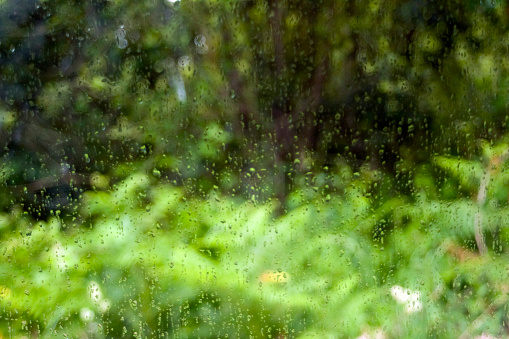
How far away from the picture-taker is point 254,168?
2.28ft

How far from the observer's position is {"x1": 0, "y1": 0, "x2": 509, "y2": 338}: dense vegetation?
0.66 meters

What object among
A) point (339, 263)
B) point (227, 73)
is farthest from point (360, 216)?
point (227, 73)

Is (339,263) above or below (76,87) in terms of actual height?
below

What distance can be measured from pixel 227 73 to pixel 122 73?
0.17 meters

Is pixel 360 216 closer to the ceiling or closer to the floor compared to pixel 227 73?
closer to the floor

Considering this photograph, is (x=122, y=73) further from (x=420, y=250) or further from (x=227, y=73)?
(x=420, y=250)

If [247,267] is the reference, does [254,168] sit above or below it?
above

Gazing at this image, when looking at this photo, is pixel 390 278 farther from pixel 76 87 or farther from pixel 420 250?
pixel 76 87

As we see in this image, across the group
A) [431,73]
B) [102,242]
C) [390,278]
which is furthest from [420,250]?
[102,242]

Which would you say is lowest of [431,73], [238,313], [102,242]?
[238,313]

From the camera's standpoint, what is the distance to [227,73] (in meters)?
0.67

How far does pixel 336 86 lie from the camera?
2.21 feet

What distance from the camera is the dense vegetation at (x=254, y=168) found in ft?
2.18

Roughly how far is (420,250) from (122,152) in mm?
534
